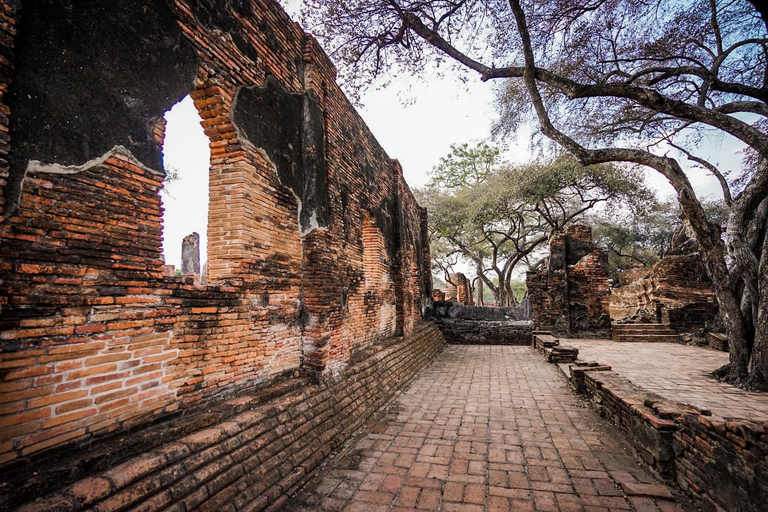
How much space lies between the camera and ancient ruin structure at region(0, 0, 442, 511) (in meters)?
1.88

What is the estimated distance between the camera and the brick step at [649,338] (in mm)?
10656

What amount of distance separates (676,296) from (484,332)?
7.06 meters

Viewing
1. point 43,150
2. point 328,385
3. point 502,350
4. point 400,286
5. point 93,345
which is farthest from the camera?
point 502,350

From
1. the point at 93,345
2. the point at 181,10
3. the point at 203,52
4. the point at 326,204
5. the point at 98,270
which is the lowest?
the point at 93,345

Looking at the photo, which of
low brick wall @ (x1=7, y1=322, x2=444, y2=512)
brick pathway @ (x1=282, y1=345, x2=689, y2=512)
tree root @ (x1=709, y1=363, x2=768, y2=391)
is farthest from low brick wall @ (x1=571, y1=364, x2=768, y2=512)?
low brick wall @ (x1=7, y1=322, x2=444, y2=512)

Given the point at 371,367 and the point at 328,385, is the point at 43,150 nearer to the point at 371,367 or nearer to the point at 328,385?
the point at 328,385

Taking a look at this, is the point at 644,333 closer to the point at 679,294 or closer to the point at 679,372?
the point at 679,294

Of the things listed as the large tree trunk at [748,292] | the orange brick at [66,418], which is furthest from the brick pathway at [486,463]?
the large tree trunk at [748,292]

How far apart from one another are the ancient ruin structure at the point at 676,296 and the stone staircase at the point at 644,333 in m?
0.45

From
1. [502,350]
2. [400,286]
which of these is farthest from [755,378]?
A: [400,286]

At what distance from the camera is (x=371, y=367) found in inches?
218

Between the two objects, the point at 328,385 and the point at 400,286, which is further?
the point at 400,286

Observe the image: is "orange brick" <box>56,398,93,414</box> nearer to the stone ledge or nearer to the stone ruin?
the stone ledge

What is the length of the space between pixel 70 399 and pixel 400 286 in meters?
7.11
